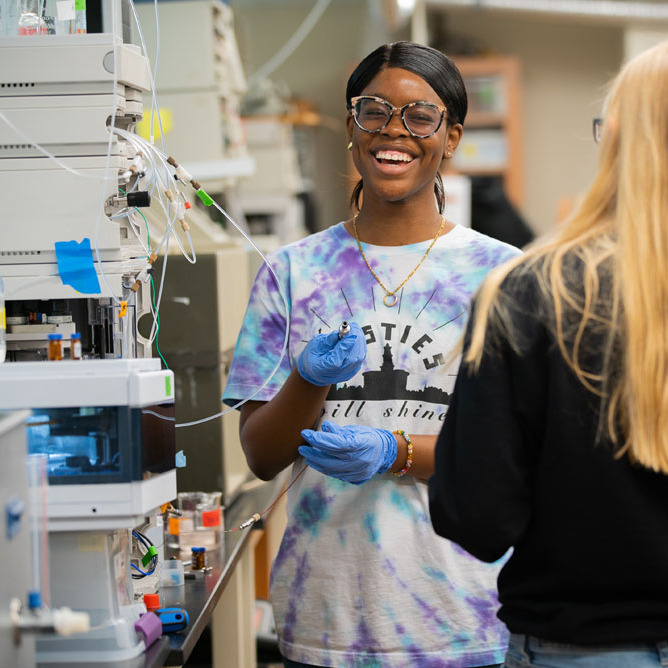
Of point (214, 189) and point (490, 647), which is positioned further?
point (214, 189)

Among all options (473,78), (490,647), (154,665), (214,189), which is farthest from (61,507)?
(473,78)

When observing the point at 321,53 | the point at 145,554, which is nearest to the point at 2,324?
the point at 145,554

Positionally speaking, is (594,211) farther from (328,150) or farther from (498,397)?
(328,150)

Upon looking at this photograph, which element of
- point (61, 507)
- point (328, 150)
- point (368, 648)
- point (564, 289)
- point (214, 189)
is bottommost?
point (368, 648)

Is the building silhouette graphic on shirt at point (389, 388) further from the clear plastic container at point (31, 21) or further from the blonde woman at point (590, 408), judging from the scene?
the clear plastic container at point (31, 21)

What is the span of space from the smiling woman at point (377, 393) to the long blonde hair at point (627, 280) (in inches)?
20.7

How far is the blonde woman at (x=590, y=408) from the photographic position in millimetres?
979

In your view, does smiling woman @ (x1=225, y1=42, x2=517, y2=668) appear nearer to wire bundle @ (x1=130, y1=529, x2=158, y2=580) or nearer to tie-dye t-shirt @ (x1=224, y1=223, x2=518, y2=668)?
tie-dye t-shirt @ (x1=224, y1=223, x2=518, y2=668)

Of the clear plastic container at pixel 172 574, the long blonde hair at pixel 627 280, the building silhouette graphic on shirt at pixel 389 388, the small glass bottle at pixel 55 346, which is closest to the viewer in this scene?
the long blonde hair at pixel 627 280

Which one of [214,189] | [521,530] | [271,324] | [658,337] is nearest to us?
[658,337]

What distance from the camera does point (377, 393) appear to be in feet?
5.28

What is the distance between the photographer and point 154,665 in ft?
4.35

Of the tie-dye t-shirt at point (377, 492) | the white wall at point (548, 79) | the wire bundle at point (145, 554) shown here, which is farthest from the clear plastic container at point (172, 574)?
the white wall at point (548, 79)

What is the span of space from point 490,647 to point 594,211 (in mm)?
792
